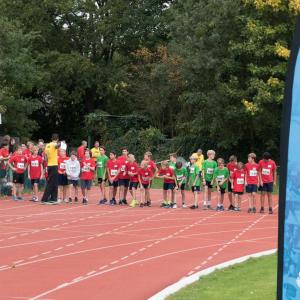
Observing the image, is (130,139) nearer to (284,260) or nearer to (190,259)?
(190,259)

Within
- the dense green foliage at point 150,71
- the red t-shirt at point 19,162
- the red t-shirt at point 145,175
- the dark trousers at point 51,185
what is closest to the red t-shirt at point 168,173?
the red t-shirt at point 145,175

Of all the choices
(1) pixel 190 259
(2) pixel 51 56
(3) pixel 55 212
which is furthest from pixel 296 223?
(2) pixel 51 56

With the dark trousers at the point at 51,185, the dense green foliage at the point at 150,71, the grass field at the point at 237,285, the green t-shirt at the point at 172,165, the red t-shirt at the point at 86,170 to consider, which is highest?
the dense green foliage at the point at 150,71

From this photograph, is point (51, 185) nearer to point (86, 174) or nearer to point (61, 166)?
point (61, 166)

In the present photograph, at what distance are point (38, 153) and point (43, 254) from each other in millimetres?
11308

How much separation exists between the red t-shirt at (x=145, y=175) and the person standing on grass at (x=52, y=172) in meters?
2.61

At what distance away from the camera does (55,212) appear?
19.5 meters

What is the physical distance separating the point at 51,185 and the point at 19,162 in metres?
1.59

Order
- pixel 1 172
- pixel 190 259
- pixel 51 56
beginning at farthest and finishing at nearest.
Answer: pixel 51 56, pixel 1 172, pixel 190 259

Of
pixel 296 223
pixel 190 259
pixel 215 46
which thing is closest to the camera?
pixel 296 223

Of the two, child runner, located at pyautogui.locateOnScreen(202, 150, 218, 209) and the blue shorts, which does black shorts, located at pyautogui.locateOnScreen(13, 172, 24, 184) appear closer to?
the blue shorts

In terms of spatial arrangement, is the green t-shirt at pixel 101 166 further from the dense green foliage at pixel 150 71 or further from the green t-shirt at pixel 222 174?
the dense green foliage at pixel 150 71

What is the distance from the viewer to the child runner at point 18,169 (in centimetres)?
2230

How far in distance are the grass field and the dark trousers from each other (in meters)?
10.9
